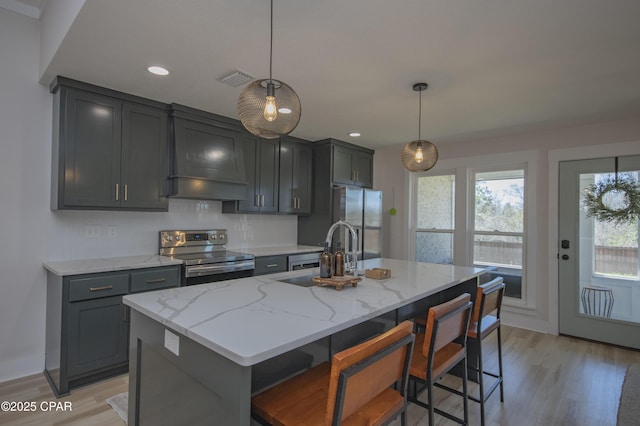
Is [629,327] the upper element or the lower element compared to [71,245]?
lower

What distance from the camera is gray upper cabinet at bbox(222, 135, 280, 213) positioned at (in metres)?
4.06

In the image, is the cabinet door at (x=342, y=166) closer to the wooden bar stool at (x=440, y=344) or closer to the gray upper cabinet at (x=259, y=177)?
the gray upper cabinet at (x=259, y=177)

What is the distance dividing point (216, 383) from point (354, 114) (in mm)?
3029

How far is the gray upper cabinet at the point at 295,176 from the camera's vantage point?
4492mm

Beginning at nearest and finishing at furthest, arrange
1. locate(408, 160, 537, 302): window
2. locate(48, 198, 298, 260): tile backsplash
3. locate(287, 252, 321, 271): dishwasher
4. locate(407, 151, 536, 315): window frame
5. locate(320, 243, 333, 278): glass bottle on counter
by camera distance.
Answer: locate(320, 243, 333, 278): glass bottle on counter → locate(48, 198, 298, 260): tile backsplash → locate(287, 252, 321, 271): dishwasher → locate(407, 151, 536, 315): window frame → locate(408, 160, 537, 302): window

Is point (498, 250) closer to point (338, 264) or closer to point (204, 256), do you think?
point (338, 264)

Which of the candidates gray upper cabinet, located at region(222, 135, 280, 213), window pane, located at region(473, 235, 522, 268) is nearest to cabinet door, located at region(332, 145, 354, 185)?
gray upper cabinet, located at region(222, 135, 280, 213)

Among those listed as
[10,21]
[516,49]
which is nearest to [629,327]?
[516,49]

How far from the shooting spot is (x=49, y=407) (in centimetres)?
237

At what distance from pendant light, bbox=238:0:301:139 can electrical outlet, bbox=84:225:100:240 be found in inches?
91.0

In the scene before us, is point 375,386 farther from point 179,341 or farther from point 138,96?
point 138,96

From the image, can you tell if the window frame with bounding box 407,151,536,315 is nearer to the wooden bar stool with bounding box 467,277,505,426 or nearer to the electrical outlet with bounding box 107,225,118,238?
the wooden bar stool with bounding box 467,277,505,426

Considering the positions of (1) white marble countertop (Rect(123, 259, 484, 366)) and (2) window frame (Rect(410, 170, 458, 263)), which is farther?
(2) window frame (Rect(410, 170, 458, 263))

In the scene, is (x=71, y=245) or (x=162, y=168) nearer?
(x=71, y=245)
